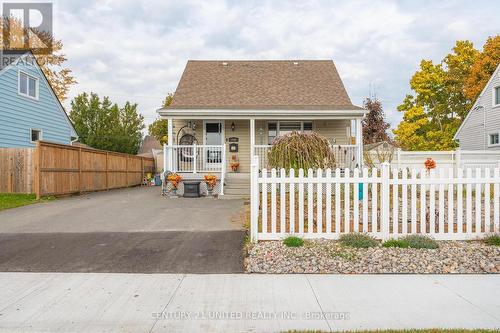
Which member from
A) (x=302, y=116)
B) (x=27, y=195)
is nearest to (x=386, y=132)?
(x=302, y=116)

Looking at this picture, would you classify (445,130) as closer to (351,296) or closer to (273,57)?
(273,57)

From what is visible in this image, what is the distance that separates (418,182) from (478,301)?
7.37 feet

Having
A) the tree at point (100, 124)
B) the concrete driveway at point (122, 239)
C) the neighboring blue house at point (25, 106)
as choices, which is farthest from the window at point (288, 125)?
the tree at point (100, 124)

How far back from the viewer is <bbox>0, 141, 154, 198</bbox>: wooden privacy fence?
12141 millimetres

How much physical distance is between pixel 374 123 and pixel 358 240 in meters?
28.8

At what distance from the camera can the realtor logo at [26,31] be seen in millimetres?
19358

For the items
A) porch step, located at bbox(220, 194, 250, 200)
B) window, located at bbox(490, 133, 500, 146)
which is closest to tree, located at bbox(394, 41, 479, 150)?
window, located at bbox(490, 133, 500, 146)

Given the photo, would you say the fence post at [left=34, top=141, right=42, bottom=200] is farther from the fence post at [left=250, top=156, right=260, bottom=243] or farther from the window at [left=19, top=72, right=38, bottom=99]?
the fence post at [left=250, top=156, right=260, bottom=243]

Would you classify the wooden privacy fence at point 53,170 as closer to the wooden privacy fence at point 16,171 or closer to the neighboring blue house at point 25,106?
the wooden privacy fence at point 16,171

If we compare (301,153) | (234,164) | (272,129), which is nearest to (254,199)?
(301,153)

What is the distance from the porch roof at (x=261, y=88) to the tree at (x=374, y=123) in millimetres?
14208

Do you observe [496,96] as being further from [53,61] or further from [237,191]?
[53,61]

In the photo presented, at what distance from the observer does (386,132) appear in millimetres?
32719

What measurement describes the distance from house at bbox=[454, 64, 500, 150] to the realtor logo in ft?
78.1
